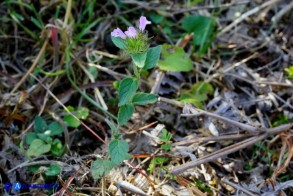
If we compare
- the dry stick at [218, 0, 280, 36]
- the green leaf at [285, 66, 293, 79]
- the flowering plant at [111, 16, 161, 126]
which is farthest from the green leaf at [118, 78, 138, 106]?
the dry stick at [218, 0, 280, 36]

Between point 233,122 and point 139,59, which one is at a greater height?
point 139,59

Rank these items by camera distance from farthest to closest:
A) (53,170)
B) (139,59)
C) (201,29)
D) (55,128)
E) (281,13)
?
(281,13) → (201,29) → (55,128) → (53,170) → (139,59)

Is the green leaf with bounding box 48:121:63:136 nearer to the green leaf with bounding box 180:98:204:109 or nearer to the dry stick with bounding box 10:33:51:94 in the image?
the dry stick with bounding box 10:33:51:94

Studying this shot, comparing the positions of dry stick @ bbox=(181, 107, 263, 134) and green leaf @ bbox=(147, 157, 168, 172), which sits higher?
dry stick @ bbox=(181, 107, 263, 134)

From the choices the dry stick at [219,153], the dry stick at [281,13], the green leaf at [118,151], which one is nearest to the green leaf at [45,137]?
the green leaf at [118,151]

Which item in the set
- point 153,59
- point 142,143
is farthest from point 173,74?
point 153,59

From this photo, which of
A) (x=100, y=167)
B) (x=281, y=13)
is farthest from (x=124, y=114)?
(x=281, y=13)

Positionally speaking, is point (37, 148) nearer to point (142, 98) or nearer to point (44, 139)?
point (44, 139)
